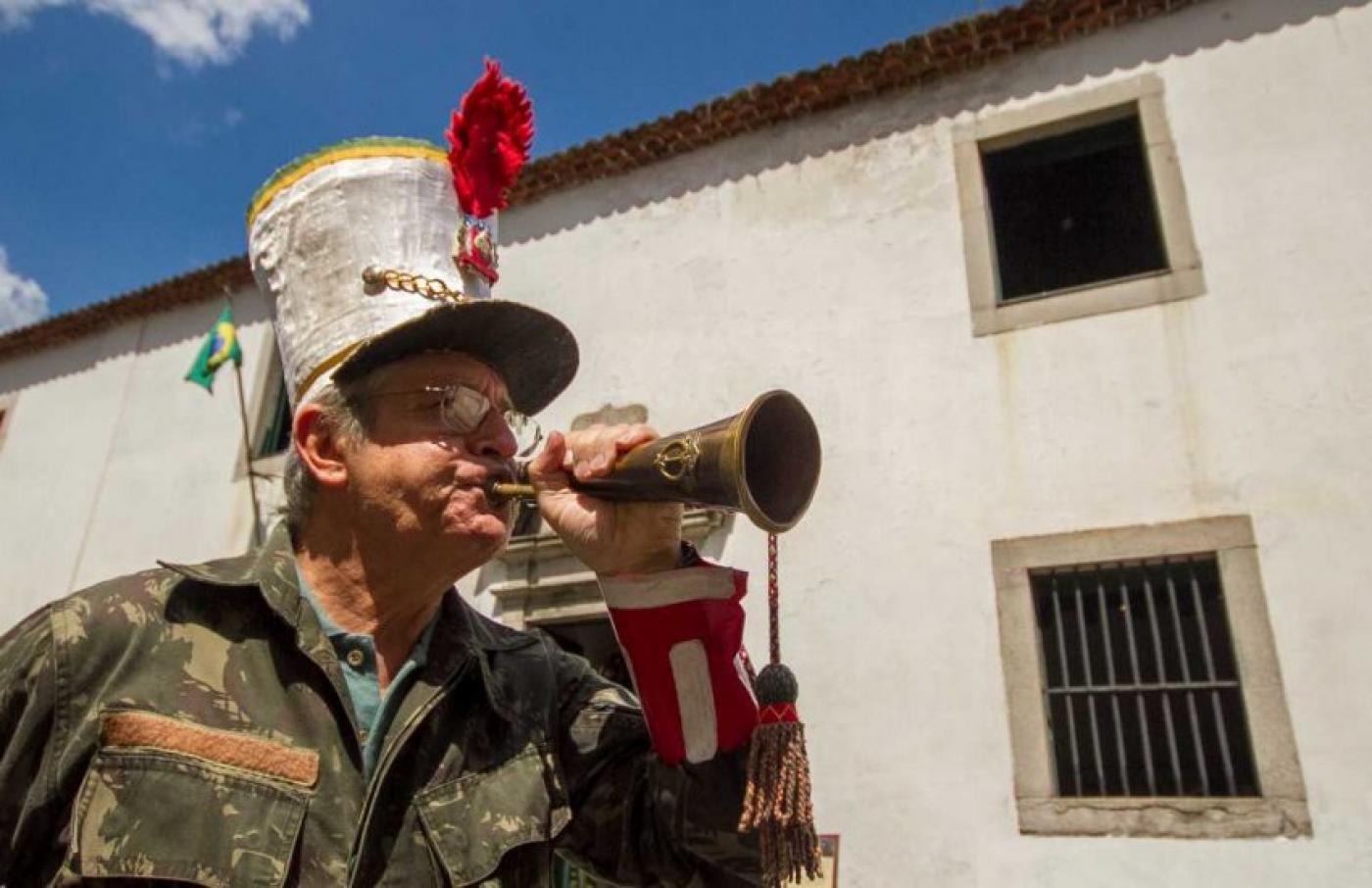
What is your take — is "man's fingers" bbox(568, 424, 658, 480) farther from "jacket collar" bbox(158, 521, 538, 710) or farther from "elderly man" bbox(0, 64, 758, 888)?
"jacket collar" bbox(158, 521, 538, 710)

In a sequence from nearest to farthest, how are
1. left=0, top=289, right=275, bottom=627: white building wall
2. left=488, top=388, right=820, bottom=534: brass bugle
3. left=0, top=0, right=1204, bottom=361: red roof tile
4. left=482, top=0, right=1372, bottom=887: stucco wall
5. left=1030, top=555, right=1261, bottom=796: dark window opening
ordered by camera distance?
left=488, top=388, right=820, bottom=534: brass bugle < left=482, top=0, right=1372, bottom=887: stucco wall < left=1030, top=555, right=1261, bottom=796: dark window opening < left=0, top=0, right=1204, bottom=361: red roof tile < left=0, top=289, right=275, bottom=627: white building wall

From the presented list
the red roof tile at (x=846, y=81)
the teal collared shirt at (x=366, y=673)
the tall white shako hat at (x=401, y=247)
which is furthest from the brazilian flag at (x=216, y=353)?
the teal collared shirt at (x=366, y=673)

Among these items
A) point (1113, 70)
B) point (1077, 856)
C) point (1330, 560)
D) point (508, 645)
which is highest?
point (1113, 70)

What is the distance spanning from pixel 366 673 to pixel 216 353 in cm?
888

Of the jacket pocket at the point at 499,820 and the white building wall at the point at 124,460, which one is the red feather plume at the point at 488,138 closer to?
the jacket pocket at the point at 499,820

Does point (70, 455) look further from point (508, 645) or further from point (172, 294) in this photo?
point (508, 645)

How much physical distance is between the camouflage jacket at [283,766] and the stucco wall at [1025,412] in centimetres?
399

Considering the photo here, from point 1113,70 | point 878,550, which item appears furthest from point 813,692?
point 1113,70

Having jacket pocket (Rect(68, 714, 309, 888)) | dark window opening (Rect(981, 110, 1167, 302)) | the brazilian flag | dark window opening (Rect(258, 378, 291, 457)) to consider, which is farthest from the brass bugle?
the brazilian flag

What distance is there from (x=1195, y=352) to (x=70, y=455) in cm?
1184

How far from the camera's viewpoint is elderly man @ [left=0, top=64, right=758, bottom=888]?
1576 millimetres

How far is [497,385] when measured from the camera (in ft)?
7.46

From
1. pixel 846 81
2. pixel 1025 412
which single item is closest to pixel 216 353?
pixel 846 81

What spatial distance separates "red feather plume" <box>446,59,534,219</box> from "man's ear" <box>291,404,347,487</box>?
28.5 inches
